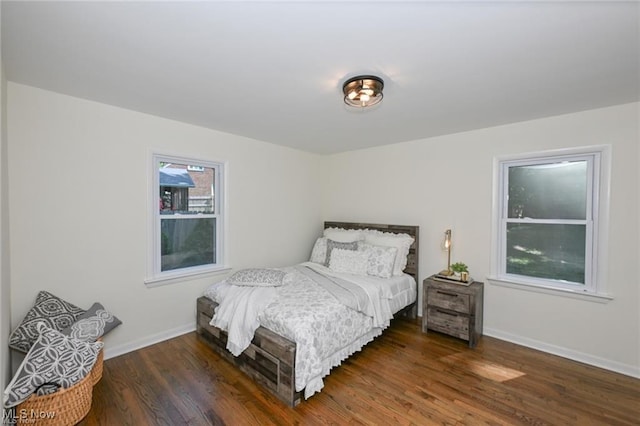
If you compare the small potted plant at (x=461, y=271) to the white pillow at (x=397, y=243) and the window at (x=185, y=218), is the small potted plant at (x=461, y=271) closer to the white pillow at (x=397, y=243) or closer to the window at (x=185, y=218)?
the white pillow at (x=397, y=243)

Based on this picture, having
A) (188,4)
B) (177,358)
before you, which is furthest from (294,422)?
(188,4)

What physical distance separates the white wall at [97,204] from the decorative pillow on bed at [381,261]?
5.55ft

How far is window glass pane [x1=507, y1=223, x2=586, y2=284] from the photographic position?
276 cm

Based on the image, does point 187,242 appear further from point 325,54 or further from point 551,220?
point 551,220

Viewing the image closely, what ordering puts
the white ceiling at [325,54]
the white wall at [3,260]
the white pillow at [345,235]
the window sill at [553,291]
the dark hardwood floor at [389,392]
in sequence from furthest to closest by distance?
the white pillow at [345,235] → the window sill at [553,291] → the dark hardwood floor at [389,392] → the white wall at [3,260] → the white ceiling at [325,54]

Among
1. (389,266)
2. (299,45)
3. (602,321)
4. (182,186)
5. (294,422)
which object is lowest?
(294,422)

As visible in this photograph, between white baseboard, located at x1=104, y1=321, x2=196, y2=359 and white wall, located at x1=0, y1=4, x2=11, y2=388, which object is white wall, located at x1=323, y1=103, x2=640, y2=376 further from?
white wall, located at x1=0, y1=4, x2=11, y2=388

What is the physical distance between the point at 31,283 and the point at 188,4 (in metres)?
2.51

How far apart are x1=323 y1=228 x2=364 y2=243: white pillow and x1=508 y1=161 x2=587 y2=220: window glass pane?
6.00 feet

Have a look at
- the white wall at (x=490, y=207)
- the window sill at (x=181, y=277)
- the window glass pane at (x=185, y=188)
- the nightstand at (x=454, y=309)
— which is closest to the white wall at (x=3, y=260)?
the window sill at (x=181, y=277)

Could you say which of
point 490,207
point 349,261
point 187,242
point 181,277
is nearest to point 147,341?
point 181,277

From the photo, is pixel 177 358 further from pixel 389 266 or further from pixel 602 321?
pixel 602 321

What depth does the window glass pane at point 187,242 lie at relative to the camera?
3.09m

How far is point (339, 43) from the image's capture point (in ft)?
5.15
